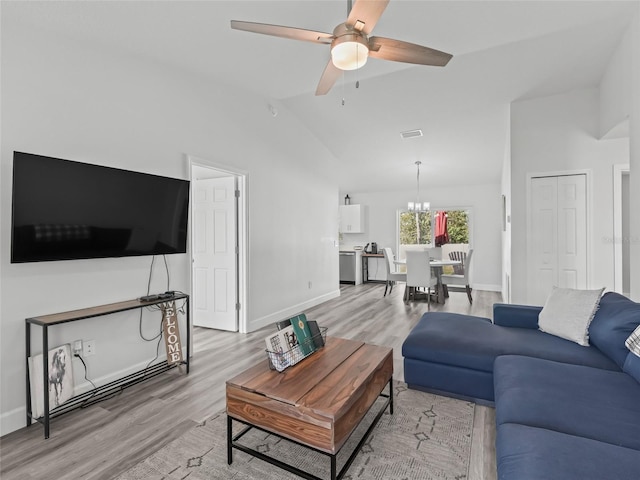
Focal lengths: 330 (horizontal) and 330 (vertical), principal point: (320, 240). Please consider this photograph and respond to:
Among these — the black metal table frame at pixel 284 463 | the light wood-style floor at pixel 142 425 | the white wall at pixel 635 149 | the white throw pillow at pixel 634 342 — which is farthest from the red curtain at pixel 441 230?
the black metal table frame at pixel 284 463

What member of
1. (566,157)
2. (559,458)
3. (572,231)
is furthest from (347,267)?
(559,458)

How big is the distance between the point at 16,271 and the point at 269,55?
105 inches

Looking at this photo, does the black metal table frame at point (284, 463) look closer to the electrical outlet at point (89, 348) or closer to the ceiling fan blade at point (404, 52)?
the electrical outlet at point (89, 348)

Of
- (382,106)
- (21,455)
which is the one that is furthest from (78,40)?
(382,106)

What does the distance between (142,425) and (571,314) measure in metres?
3.14

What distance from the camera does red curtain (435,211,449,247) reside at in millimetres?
7957

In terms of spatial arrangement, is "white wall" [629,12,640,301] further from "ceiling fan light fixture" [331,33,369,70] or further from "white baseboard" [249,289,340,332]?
"white baseboard" [249,289,340,332]

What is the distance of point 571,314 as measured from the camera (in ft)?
8.02

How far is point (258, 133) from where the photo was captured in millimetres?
4324

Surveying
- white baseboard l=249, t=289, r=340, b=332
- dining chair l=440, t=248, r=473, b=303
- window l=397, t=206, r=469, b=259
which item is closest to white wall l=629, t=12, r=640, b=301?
dining chair l=440, t=248, r=473, b=303

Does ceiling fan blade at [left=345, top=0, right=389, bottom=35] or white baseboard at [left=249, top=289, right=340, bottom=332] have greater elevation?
ceiling fan blade at [left=345, top=0, right=389, bottom=35]

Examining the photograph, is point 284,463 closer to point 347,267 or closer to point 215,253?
point 215,253

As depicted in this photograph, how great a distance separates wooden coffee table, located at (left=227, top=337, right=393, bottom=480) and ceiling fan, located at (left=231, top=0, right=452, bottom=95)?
1.80 metres

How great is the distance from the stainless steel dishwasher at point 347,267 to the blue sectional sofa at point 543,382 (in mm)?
5116
